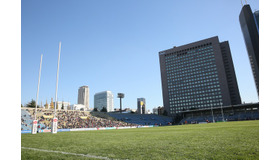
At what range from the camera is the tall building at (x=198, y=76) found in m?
119

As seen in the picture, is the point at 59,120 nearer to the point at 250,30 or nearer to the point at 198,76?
the point at 198,76

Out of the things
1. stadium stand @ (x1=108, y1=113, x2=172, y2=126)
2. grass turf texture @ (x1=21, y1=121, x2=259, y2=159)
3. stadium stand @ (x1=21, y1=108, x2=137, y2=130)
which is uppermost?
grass turf texture @ (x1=21, y1=121, x2=259, y2=159)

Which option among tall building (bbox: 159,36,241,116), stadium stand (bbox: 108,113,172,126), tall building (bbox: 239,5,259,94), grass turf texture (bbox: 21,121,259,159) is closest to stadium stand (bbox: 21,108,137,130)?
stadium stand (bbox: 108,113,172,126)

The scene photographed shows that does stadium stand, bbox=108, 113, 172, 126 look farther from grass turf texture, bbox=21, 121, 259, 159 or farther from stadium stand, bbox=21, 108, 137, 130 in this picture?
grass turf texture, bbox=21, 121, 259, 159

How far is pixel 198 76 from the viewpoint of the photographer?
128500 millimetres

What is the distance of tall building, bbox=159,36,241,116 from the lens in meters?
119

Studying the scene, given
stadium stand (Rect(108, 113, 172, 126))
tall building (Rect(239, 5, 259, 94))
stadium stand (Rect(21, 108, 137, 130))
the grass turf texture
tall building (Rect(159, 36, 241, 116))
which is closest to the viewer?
the grass turf texture

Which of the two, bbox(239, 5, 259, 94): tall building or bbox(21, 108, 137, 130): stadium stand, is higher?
Answer: bbox(239, 5, 259, 94): tall building

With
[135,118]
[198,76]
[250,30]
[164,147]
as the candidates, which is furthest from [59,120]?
[250,30]
